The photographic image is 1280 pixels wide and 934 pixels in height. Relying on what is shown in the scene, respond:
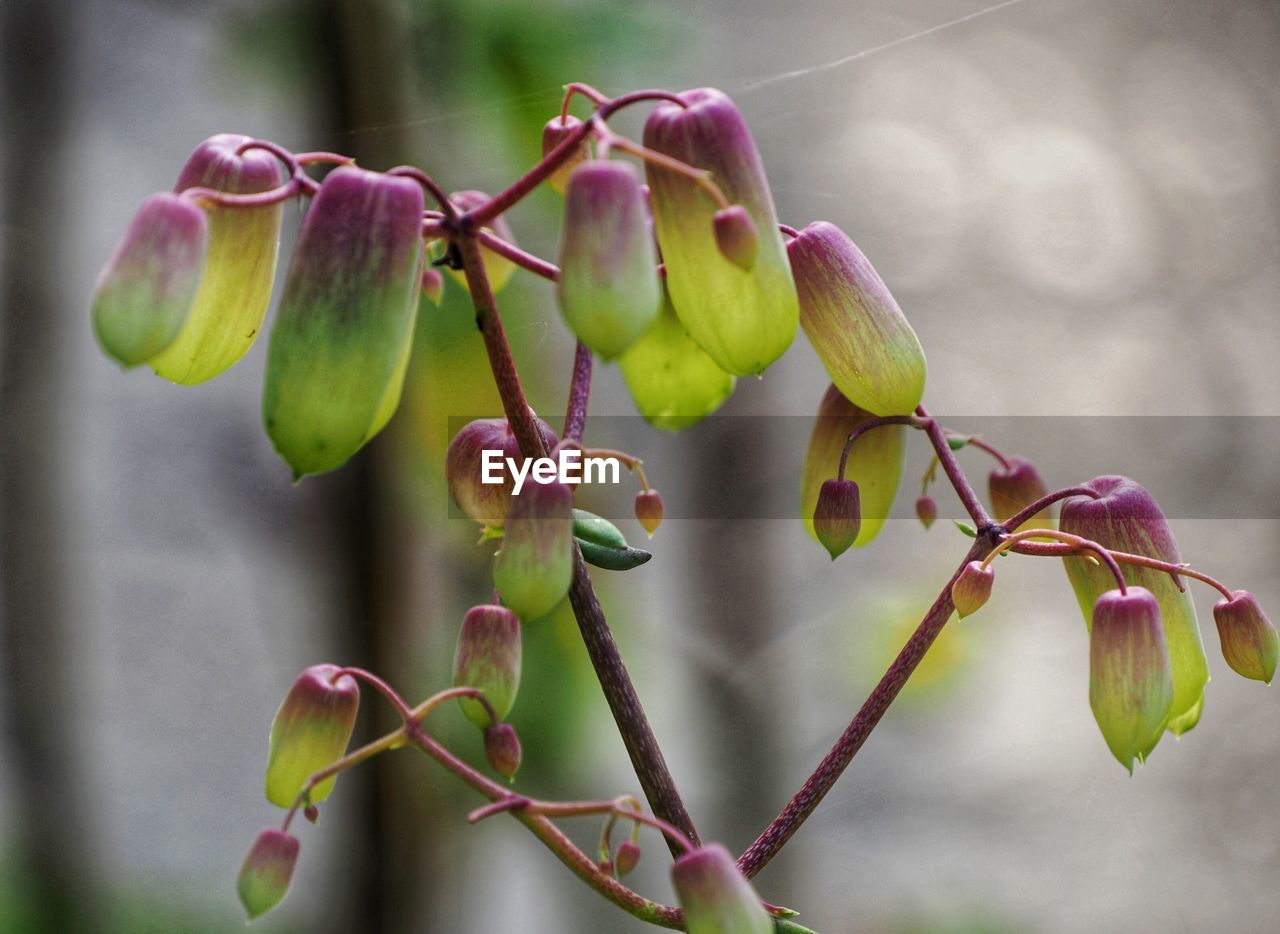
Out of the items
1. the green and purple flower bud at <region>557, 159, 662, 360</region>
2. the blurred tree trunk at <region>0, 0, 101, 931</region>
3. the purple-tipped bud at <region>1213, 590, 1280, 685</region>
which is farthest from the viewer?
the blurred tree trunk at <region>0, 0, 101, 931</region>

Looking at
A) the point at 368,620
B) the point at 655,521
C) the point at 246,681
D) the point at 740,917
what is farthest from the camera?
the point at 246,681

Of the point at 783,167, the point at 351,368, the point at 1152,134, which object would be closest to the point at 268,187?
the point at 351,368

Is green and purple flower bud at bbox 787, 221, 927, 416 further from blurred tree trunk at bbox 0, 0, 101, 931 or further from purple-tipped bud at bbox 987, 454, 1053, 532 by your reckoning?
blurred tree trunk at bbox 0, 0, 101, 931

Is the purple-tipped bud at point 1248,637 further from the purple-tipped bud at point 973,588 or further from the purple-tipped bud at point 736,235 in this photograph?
the purple-tipped bud at point 736,235

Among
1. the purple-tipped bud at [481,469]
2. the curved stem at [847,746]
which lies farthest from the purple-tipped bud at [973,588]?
the purple-tipped bud at [481,469]

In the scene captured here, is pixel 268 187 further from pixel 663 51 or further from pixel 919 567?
pixel 919 567

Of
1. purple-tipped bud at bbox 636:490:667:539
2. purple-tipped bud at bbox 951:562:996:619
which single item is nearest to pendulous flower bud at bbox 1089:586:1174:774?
purple-tipped bud at bbox 951:562:996:619
